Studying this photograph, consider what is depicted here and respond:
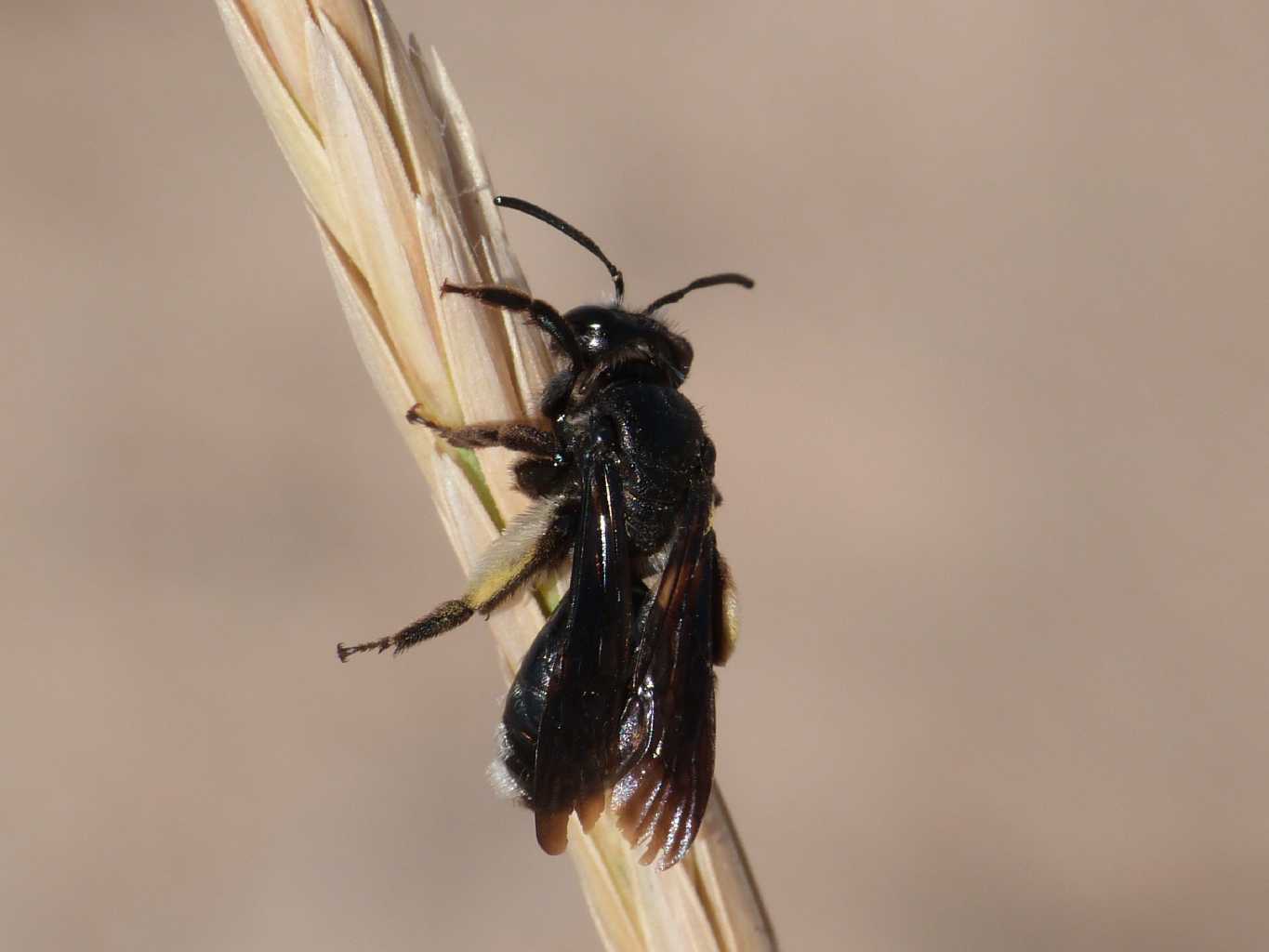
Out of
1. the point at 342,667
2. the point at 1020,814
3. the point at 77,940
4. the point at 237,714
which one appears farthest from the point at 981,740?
the point at 77,940

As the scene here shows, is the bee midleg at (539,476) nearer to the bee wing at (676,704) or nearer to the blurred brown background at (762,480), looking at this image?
the bee wing at (676,704)

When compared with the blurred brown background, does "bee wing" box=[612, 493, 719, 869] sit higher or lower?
lower

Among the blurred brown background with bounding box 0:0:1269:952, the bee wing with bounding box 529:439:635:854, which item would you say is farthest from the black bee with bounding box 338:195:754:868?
the blurred brown background with bounding box 0:0:1269:952

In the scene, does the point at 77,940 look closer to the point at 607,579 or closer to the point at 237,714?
the point at 237,714

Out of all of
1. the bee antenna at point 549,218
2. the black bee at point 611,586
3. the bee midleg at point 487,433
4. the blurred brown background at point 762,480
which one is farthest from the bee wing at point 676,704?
the blurred brown background at point 762,480

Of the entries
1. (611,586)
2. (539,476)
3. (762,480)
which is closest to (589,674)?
(611,586)

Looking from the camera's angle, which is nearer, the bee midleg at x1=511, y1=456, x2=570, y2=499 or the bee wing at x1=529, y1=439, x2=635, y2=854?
the bee wing at x1=529, y1=439, x2=635, y2=854

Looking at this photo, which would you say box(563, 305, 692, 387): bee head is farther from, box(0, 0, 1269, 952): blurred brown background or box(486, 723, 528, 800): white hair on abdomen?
box(0, 0, 1269, 952): blurred brown background
